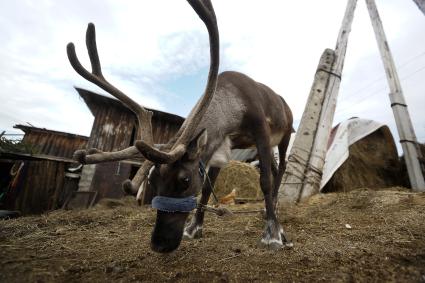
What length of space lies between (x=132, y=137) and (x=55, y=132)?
698 centimetres

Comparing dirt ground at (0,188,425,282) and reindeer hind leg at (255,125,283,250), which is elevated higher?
reindeer hind leg at (255,125,283,250)

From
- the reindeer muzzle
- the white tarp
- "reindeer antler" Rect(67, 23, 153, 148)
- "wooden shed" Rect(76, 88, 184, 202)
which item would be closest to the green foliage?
"wooden shed" Rect(76, 88, 184, 202)

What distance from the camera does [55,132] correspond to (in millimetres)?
15859

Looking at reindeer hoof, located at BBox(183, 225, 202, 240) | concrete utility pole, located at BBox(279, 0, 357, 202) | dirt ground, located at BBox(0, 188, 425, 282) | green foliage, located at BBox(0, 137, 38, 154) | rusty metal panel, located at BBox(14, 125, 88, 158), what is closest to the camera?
dirt ground, located at BBox(0, 188, 425, 282)

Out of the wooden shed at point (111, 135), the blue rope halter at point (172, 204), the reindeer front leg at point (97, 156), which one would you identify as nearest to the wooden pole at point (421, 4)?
the blue rope halter at point (172, 204)

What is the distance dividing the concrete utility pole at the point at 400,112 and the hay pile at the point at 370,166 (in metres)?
0.82

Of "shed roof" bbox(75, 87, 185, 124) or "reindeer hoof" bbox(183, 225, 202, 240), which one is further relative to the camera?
"shed roof" bbox(75, 87, 185, 124)

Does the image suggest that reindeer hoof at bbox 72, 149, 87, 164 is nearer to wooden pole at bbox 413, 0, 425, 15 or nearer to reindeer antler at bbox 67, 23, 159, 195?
reindeer antler at bbox 67, 23, 159, 195

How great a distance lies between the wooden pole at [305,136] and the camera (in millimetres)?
6066

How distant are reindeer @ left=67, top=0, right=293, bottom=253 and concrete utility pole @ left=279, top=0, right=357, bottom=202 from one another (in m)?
2.58

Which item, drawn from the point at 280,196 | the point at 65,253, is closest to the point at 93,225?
the point at 65,253

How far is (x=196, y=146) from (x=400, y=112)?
6.53m

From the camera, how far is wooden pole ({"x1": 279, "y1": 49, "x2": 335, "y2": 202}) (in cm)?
607

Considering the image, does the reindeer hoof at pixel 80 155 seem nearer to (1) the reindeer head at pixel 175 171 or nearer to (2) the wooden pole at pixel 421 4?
(1) the reindeer head at pixel 175 171
